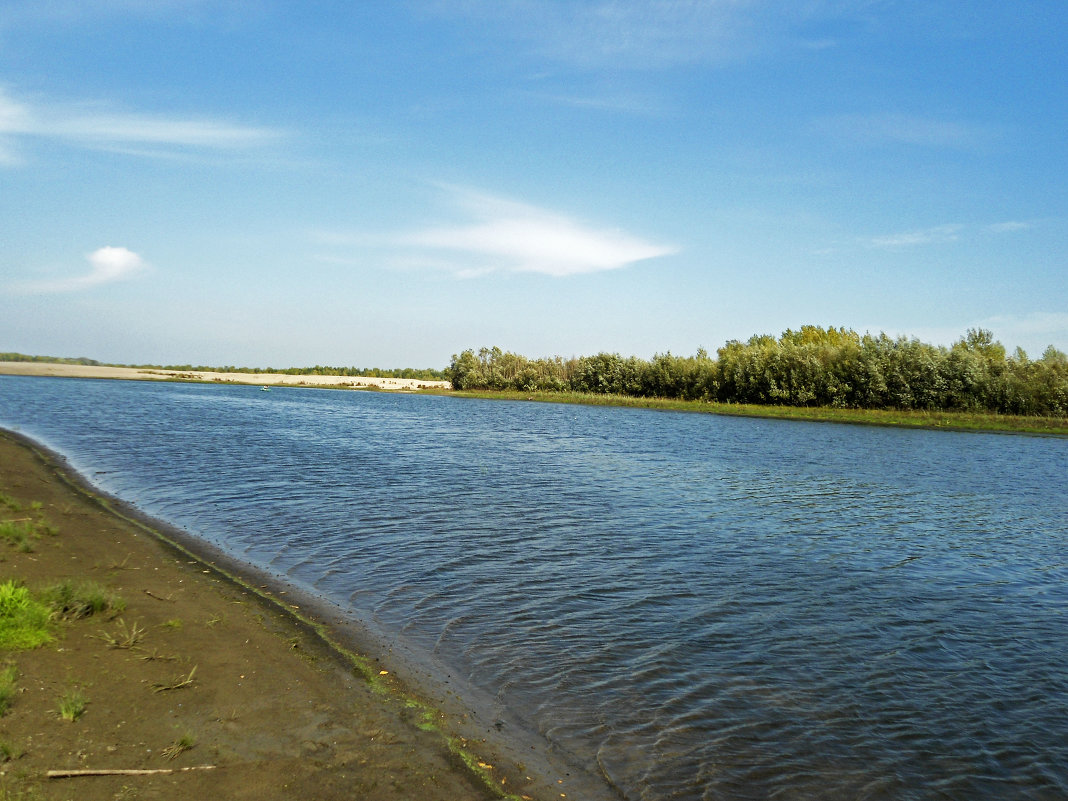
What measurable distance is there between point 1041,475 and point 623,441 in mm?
20997

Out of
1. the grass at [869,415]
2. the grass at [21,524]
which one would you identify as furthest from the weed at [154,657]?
the grass at [869,415]

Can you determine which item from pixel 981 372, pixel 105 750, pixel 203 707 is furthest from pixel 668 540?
pixel 981 372

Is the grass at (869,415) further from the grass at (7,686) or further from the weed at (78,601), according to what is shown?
the grass at (7,686)

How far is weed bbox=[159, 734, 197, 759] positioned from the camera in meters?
5.85

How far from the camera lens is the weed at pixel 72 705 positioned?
6171mm

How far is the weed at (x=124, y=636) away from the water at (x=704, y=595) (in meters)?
3.15

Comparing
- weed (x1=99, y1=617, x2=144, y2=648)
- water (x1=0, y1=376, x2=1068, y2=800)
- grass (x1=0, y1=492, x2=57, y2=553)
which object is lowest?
water (x1=0, y1=376, x2=1068, y2=800)

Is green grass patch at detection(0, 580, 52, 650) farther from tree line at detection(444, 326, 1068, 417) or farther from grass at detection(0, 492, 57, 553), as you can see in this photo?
tree line at detection(444, 326, 1068, 417)

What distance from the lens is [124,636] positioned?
26.9 feet

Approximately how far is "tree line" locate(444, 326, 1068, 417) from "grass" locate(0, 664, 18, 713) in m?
75.5

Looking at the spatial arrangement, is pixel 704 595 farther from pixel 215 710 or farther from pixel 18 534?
pixel 18 534

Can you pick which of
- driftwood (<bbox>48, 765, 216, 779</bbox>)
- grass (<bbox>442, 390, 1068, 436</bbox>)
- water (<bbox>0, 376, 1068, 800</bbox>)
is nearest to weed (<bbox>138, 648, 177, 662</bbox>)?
driftwood (<bbox>48, 765, 216, 779</bbox>)

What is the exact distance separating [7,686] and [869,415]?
239 feet

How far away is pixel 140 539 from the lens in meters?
13.8
